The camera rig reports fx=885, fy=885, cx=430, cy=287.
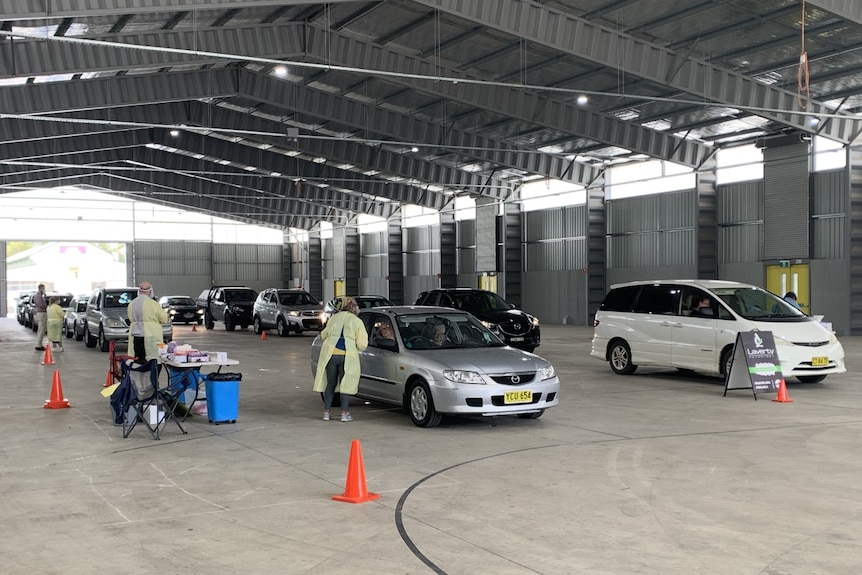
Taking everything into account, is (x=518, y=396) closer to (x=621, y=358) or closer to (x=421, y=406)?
(x=421, y=406)

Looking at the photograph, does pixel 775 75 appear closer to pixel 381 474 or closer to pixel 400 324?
pixel 400 324

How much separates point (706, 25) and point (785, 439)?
44.4 feet

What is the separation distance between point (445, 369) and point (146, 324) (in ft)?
16.6

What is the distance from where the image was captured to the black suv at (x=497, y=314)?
67.9 feet

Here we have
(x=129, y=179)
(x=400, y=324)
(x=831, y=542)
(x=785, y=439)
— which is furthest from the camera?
(x=129, y=179)

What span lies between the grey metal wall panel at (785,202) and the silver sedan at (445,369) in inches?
777

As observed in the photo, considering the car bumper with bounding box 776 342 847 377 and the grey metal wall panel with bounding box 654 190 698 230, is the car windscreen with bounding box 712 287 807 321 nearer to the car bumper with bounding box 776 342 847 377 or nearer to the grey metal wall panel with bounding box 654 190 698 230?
the car bumper with bounding box 776 342 847 377

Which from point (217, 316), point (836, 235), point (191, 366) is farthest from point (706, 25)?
point (217, 316)

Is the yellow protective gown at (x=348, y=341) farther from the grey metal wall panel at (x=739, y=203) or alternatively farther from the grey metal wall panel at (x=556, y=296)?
the grey metal wall panel at (x=556, y=296)

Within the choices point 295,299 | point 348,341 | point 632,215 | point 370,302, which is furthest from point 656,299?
point 632,215

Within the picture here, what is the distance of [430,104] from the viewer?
29562 millimetres

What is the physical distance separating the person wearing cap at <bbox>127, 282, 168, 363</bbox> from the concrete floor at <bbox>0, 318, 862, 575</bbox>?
42.5 inches

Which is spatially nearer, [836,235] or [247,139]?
[836,235]

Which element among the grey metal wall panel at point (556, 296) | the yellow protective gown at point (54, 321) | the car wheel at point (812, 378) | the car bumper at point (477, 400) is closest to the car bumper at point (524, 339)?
the car wheel at point (812, 378)
